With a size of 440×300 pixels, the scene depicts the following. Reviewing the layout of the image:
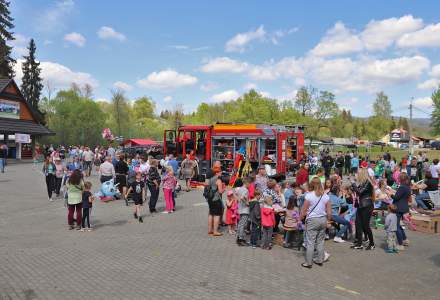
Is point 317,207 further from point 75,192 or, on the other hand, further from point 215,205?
point 75,192

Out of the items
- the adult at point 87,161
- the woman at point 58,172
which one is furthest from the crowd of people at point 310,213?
the adult at point 87,161

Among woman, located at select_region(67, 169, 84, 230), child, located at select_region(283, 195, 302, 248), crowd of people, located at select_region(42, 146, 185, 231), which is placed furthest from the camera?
crowd of people, located at select_region(42, 146, 185, 231)

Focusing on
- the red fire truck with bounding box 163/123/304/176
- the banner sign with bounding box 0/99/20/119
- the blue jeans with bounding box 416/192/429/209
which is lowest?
the blue jeans with bounding box 416/192/429/209

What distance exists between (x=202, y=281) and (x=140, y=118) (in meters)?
94.8

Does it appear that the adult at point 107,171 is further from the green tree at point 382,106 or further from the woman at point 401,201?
the green tree at point 382,106

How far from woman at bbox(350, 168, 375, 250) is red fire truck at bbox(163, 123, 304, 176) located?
31.8 ft

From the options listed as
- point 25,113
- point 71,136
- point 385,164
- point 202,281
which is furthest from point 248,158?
point 71,136

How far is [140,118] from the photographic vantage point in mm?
99250

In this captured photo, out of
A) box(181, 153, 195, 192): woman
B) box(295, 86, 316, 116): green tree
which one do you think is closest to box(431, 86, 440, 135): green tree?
box(295, 86, 316, 116): green tree

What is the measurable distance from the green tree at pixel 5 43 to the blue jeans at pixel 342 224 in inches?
1838

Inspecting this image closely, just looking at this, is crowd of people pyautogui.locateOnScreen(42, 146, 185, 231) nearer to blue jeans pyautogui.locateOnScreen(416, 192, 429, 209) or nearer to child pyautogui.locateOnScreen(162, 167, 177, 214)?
child pyautogui.locateOnScreen(162, 167, 177, 214)

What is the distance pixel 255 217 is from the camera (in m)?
8.95

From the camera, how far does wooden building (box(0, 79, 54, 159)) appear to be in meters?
36.7

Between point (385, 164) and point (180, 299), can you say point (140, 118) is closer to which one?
point (385, 164)
